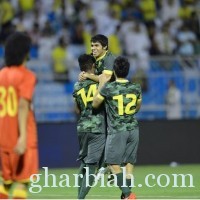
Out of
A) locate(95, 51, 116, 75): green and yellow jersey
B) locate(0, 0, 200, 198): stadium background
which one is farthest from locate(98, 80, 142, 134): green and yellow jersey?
locate(0, 0, 200, 198): stadium background

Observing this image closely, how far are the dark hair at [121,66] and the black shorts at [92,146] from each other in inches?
39.9

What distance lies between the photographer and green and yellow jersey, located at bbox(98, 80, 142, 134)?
1195cm

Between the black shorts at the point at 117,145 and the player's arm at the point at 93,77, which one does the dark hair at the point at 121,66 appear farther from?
the black shorts at the point at 117,145

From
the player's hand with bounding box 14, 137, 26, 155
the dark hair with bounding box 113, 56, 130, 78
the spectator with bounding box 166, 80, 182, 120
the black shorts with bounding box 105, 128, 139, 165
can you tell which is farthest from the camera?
the spectator with bounding box 166, 80, 182, 120

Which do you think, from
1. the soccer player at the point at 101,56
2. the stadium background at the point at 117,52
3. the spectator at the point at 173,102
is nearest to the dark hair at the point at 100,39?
the soccer player at the point at 101,56

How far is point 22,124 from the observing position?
877 cm

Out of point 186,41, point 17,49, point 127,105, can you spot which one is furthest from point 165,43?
point 17,49

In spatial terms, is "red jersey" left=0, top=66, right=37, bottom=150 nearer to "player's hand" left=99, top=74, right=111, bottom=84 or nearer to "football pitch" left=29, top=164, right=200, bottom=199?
"player's hand" left=99, top=74, right=111, bottom=84

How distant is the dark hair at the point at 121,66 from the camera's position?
11875 mm

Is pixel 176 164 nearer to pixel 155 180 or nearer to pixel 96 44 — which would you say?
pixel 155 180

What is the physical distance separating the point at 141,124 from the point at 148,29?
4134 millimetres

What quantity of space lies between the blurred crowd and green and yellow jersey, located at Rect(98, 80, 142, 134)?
10266 millimetres

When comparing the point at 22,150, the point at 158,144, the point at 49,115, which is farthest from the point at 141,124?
the point at 22,150

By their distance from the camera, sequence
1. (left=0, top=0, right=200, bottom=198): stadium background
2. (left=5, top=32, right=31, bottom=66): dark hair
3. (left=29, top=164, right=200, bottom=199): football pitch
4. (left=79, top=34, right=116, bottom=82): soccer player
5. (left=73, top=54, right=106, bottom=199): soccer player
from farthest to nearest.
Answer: (left=0, top=0, right=200, bottom=198): stadium background, (left=29, top=164, right=200, bottom=199): football pitch, (left=79, top=34, right=116, bottom=82): soccer player, (left=73, top=54, right=106, bottom=199): soccer player, (left=5, top=32, right=31, bottom=66): dark hair
